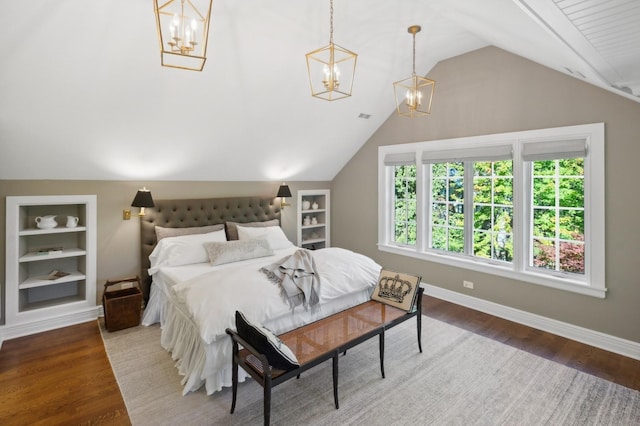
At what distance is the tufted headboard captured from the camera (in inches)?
163

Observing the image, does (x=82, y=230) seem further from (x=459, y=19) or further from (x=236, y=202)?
(x=459, y=19)

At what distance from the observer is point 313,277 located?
3.04m

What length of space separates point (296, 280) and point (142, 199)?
217cm

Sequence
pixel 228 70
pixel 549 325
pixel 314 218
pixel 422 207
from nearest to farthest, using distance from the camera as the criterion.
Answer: pixel 228 70
pixel 549 325
pixel 422 207
pixel 314 218

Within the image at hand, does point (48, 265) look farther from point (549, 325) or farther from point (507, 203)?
point (549, 325)

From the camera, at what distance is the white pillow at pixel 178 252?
382 centimetres

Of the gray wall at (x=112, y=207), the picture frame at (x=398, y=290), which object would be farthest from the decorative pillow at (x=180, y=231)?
the picture frame at (x=398, y=290)

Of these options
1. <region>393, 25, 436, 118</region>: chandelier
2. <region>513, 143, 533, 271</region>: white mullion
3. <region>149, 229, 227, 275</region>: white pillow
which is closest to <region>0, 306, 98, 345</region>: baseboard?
<region>149, 229, 227, 275</region>: white pillow

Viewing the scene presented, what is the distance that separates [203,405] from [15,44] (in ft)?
9.23

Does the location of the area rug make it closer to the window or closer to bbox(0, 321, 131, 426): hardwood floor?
bbox(0, 321, 131, 426): hardwood floor

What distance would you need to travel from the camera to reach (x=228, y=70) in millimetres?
3285

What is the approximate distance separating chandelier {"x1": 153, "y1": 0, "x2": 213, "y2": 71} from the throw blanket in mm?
1717

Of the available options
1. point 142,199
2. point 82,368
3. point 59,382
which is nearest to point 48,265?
point 142,199

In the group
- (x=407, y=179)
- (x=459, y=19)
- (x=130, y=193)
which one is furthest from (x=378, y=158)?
(x=130, y=193)
